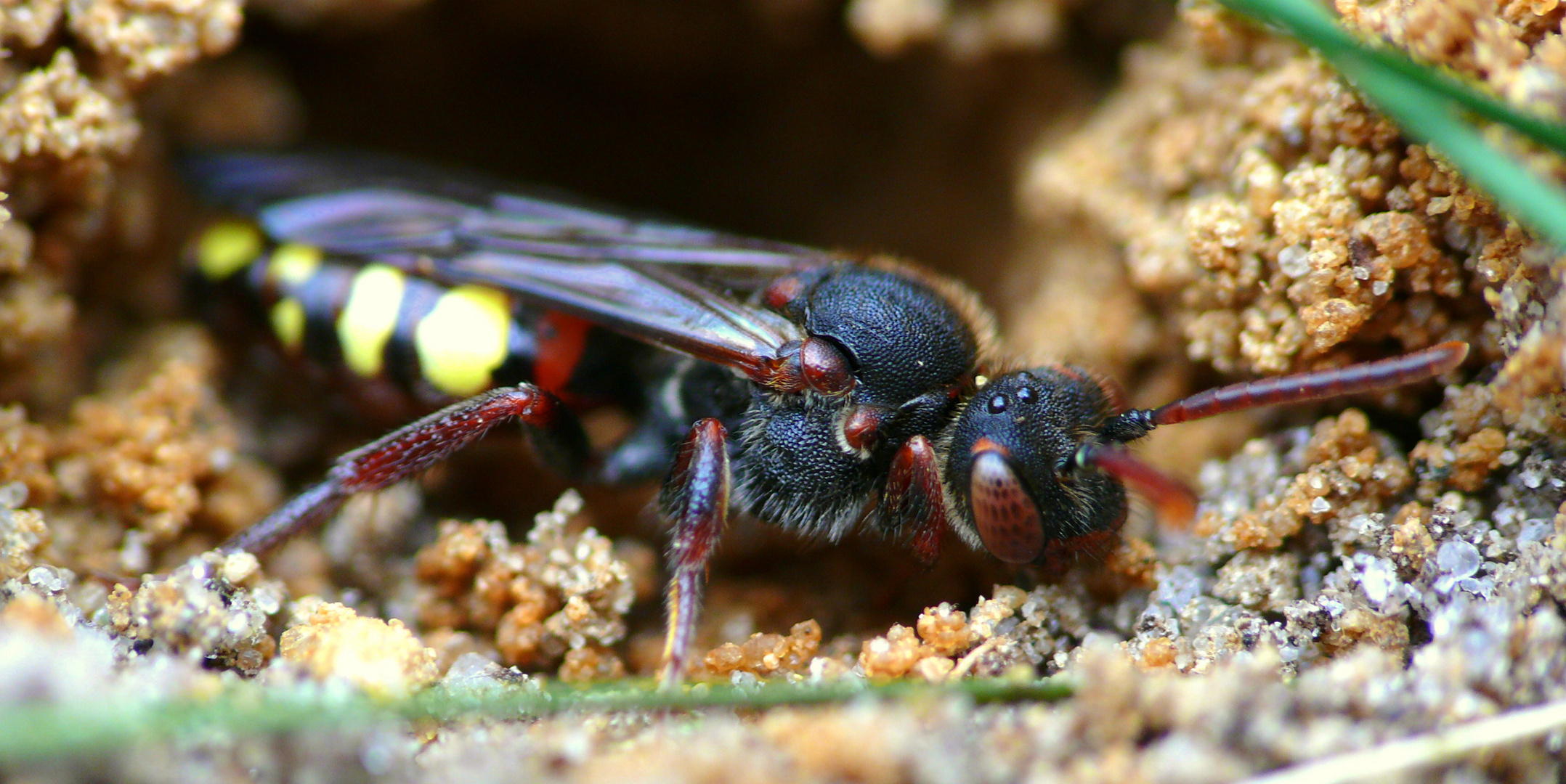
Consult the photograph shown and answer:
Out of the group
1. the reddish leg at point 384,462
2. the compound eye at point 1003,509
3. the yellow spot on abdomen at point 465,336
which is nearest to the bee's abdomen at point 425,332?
the yellow spot on abdomen at point 465,336

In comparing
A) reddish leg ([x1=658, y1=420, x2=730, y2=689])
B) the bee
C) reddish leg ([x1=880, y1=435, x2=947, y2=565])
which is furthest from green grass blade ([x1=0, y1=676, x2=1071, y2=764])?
reddish leg ([x1=880, y1=435, x2=947, y2=565])

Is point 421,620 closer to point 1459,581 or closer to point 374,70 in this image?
point 1459,581

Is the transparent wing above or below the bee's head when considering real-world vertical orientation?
above

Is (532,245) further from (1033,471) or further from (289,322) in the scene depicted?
(1033,471)

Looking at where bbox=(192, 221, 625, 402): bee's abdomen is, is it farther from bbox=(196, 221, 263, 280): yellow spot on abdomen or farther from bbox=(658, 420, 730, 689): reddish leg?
bbox=(658, 420, 730, 689): reddish leg

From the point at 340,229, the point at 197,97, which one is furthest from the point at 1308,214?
the point at 197,97

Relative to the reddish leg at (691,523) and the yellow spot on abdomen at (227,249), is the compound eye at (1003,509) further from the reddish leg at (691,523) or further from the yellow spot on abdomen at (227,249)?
the yellow spot on abdomen at (227,249)
